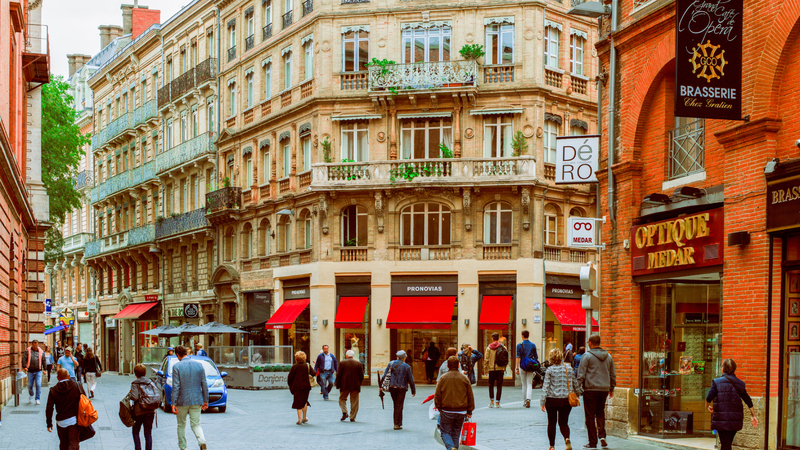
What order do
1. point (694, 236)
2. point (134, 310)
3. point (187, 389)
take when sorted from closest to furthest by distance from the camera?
point (187, 389) < point (694, 236) < point (134, 310)

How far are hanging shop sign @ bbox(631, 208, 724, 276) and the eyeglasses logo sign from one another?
7.41ft

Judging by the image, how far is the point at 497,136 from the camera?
37.3 metres

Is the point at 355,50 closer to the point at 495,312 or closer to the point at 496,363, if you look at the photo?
the point at 495,312

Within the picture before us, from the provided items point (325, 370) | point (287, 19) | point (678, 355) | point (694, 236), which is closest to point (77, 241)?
point (287, 19)

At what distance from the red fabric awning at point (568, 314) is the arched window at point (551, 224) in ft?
7.23

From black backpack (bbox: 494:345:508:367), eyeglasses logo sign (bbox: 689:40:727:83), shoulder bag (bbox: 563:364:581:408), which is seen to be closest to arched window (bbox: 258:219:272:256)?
black backpack (bbox: 494:345:508:367)

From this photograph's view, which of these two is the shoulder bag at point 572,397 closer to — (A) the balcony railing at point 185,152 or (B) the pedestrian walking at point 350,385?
(B) the pedestrian walking at point 350,385

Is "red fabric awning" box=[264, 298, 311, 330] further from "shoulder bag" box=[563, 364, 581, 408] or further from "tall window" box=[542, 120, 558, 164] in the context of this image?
"shoulder bag" box=[563, 364, 581, 408]

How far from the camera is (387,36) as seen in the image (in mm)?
38562

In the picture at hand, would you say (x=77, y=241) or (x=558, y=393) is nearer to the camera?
(x=558, y=393)

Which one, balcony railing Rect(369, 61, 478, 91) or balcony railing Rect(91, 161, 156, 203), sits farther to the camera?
balcony railing Rect(91, 161, 156, 203)

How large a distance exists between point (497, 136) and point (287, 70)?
10.0 metres

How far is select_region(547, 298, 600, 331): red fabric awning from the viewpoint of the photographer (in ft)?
119

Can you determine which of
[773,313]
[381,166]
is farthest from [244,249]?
[773,313]
